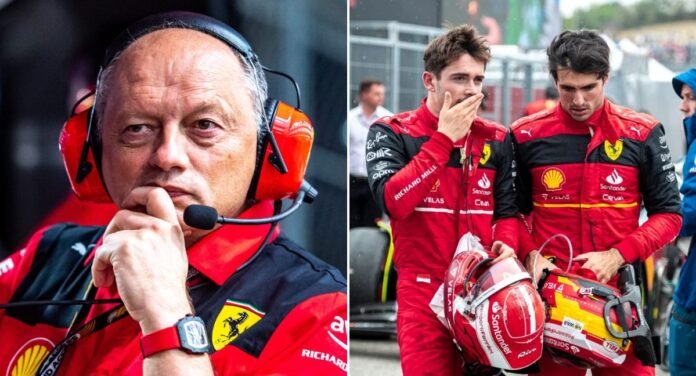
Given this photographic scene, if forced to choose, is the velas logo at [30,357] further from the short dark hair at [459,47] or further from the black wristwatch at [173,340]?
the short dark hair at [459,47]

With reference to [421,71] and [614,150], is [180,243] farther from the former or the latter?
[421,71]

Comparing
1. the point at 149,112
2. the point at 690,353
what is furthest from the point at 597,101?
the point at 149,112

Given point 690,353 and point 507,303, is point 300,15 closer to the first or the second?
point 507,303

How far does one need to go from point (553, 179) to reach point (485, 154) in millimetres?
284

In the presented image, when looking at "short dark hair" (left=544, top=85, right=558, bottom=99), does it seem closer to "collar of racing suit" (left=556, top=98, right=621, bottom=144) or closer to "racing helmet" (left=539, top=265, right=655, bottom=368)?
"collar of racing suit" (left=556, top=98, right=621, bottom=144)

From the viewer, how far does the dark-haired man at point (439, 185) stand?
4.45m

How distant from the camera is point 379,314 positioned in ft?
27.1

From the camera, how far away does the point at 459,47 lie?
183 inches

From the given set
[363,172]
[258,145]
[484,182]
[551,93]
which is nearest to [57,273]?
[258,145]

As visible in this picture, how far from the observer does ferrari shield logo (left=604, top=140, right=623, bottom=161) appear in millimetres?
4656

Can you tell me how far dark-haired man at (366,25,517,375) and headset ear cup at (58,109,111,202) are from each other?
1825 mm

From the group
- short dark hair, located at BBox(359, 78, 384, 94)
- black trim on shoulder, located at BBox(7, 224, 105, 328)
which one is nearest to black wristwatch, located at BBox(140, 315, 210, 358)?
black trim on shoulder, located at BBox(7, 224, 105, 328)

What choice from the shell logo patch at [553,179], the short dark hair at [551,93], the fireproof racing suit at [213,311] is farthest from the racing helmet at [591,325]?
the short dark hair at [551,93]

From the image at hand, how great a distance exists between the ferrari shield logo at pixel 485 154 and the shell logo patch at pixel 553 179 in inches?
9.5
